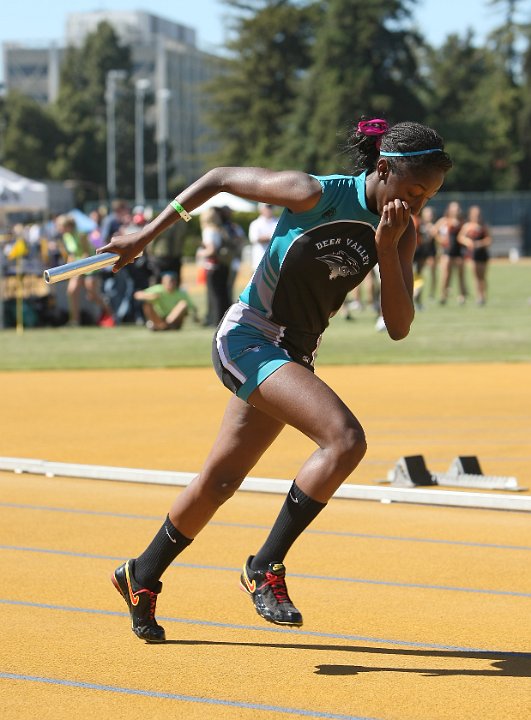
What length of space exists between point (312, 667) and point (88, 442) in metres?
6.15

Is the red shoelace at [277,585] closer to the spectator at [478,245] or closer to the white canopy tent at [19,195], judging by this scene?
the white canopy tent at [19,195]

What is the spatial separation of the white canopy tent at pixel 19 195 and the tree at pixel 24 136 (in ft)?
266

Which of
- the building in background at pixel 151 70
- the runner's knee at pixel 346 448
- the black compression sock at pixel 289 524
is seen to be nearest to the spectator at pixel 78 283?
→ the black compression sock at pixel 289 524

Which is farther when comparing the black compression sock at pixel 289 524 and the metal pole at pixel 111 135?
the metal pole at pixel 111 135

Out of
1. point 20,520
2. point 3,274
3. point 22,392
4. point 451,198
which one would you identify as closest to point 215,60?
point 451,198

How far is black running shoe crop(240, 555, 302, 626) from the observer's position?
4.87 metres

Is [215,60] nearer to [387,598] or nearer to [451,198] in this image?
[451,198]

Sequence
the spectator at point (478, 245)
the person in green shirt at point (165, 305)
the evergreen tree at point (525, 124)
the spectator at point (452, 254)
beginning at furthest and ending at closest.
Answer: the evergreen tree at point (525, 124) → the spectator at point (452, 254) → the spectator at point (478, 245) → the person in green shirt at point (165, 305)

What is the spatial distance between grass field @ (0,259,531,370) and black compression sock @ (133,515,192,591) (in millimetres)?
11328

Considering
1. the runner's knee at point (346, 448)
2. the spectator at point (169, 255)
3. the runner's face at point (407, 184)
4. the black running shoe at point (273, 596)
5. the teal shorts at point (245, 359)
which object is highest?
the runner's face at point (407, 184)

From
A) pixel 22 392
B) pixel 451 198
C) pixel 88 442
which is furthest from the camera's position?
pixel 451 198

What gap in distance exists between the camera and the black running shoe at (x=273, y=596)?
4.87m

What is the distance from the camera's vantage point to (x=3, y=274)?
2397cm

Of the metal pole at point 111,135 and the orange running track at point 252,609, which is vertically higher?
the orange running track at point 252,609
